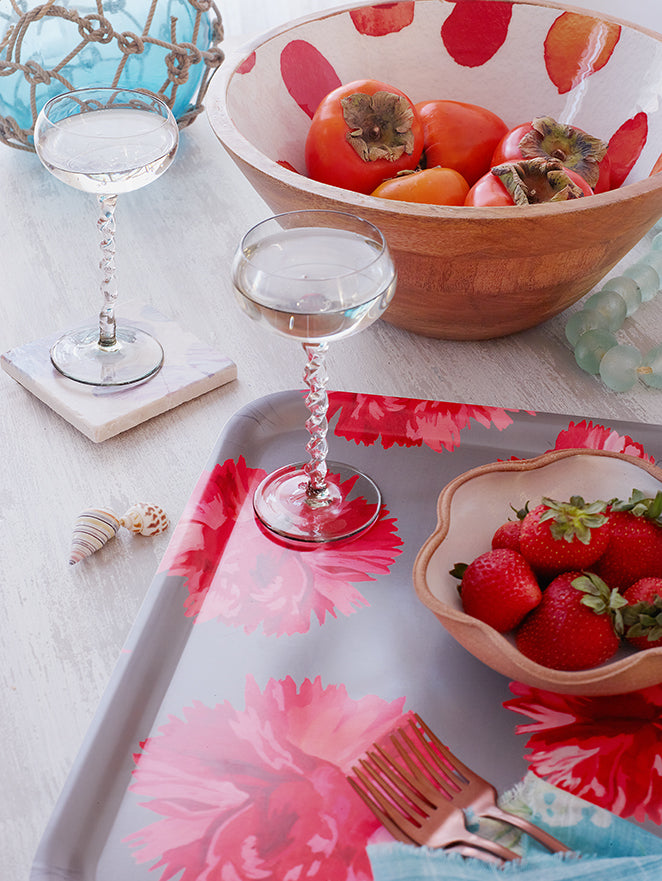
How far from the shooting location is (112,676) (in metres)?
0.59

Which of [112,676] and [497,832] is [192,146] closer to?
[112,676]

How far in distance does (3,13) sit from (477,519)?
93 centimetres

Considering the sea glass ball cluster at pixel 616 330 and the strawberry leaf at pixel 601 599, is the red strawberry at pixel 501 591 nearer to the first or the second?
the strawberry leaf at pixel 601 599

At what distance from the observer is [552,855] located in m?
0.49

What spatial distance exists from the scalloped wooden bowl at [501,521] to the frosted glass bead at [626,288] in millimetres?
346

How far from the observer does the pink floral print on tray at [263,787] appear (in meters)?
0.50

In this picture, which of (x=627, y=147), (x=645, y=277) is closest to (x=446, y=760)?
(x=645, y=277)

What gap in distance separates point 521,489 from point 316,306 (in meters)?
0.21

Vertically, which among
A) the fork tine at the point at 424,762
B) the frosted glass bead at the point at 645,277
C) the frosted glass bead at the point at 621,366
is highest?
the frosted glass bead at the point at 645,277

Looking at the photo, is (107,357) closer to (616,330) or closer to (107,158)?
(107,158)

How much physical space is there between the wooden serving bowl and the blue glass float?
0.67 feet

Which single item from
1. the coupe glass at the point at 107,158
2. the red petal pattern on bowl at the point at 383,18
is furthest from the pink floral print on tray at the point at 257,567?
the red petal pattern on bowl at the point at 383,18

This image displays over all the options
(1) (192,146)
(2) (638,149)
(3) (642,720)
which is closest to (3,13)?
(1) (192,146)

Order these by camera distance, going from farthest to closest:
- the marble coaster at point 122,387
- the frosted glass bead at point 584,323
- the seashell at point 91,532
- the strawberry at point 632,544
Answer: the frosted glass bead at point 584,323
the marble coaster at point 122,387
the seashell at point 91,532
the strawberry at point 632,544
